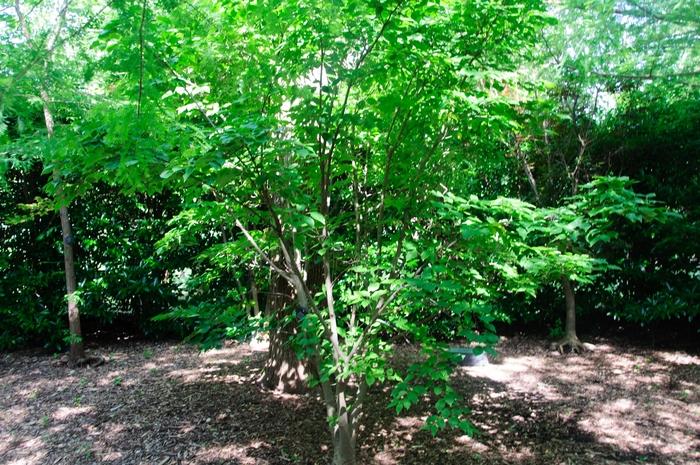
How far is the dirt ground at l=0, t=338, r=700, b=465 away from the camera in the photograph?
3271mm

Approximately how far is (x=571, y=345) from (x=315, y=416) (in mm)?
3282

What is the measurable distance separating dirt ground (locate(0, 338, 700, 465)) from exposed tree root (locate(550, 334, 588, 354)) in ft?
0.72

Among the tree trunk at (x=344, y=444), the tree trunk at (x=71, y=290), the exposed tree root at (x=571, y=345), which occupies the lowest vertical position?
the exposed tree root at (x=571, y=345)

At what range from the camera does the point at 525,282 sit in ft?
10.1

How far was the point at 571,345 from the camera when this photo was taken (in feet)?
18.9

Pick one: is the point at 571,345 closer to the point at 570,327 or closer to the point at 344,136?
the point at 570,327

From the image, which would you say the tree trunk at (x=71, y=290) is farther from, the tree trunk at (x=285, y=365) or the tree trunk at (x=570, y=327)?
the tree trunk at (x=570, y=327)

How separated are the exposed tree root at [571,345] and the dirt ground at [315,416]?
0.22m

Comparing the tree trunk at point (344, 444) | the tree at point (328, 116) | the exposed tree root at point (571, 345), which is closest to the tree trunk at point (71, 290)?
the tree at point (328, 116)

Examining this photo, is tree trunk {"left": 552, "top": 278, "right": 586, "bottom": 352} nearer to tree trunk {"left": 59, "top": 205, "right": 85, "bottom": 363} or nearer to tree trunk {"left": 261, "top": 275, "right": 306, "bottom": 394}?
tree trunk {"left": 261, "top": 275, "right": 306, "bottom": 394}

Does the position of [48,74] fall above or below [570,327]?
above

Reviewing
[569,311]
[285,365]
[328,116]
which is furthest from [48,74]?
[569,311]

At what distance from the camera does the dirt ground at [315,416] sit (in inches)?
129

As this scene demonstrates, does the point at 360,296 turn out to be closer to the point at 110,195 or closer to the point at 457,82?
the point at 457,82
